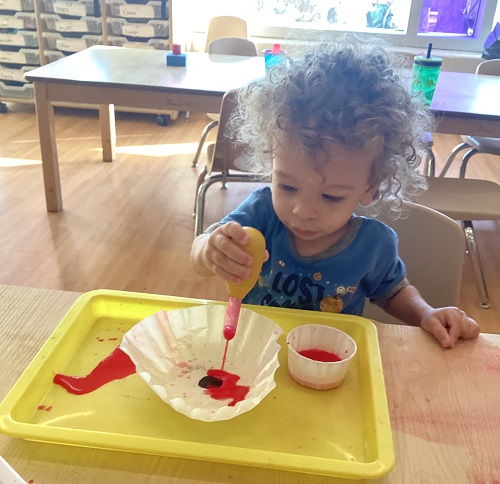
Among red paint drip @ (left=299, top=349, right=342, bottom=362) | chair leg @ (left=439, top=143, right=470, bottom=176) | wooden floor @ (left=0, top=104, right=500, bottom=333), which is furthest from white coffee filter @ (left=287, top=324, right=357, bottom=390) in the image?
chair leg @ (left=439, top=143, right=470, bottom=176)

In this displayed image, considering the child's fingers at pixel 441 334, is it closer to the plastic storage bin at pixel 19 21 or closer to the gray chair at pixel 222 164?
the gray chair at pixel 222 164

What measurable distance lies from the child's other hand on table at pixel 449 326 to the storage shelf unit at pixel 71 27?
3320 mm

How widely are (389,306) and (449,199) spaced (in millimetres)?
1008

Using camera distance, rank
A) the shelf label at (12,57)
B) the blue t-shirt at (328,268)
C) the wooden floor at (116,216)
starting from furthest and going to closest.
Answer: the shelf label at (12,57), the wooden floor at (116,216), the blue t-shirt at (328,268)

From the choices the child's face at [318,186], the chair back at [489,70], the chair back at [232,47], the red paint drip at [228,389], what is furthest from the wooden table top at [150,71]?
the red paint drip at [228,389]

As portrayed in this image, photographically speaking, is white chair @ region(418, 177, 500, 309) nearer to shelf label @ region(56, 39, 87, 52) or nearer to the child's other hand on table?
the child's other hand on table

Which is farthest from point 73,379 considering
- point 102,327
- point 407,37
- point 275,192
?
point 407,37

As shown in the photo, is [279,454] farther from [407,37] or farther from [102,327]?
[407,37]

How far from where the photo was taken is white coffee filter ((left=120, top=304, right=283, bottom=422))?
2.04 feet

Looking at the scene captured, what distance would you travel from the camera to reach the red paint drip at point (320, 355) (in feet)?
2.35

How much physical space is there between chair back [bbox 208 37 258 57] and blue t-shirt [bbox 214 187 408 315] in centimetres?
216

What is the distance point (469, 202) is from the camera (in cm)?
184

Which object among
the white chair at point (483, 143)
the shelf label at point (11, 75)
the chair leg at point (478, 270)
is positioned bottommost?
the chair leg at point (478, 270)

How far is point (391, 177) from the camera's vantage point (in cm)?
88
